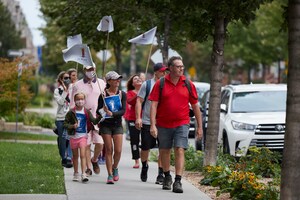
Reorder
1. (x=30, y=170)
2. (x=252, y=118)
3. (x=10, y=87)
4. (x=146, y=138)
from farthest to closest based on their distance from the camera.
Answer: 1. (x=10, y=87)
2. (x=252, y=118)
3. (x=30, y=170)
4. (x=146, y=138)

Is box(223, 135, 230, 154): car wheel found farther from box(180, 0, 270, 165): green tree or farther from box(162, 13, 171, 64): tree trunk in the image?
box(162, 13, 171, 64): tree trunk

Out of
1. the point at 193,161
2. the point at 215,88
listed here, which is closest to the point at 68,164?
the point at 193,161

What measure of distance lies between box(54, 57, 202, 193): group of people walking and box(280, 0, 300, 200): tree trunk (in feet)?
11.2

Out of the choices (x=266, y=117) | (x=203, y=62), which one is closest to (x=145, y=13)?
(x=266, y=117)

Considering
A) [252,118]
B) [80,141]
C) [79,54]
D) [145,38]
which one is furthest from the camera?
[252,118]

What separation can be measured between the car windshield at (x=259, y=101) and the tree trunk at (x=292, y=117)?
929 cm

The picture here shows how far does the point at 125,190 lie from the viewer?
12.5 m

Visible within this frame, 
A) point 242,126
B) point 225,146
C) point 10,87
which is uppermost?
point 10,87

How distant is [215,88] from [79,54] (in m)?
2.26

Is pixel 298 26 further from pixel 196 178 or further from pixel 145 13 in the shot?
pixel 145 13

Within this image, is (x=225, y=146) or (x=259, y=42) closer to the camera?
(x=225, y=146)

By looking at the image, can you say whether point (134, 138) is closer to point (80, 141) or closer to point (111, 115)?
point (80, 141)

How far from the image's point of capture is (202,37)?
15523 millimetres

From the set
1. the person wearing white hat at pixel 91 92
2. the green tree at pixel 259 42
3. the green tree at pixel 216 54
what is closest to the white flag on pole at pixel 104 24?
the person wearing white hat at pixel 91 92
